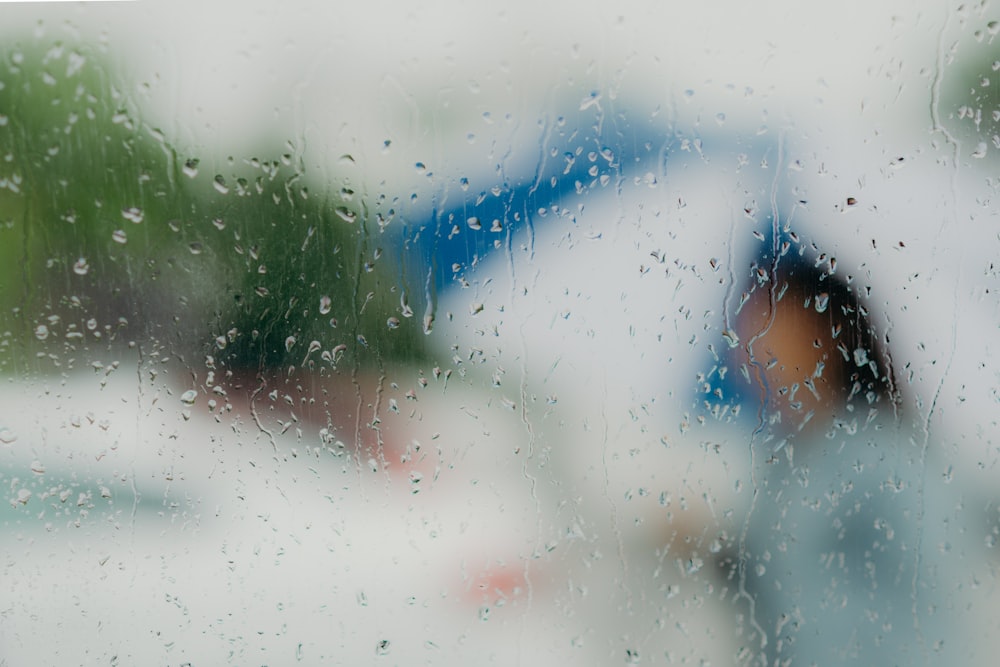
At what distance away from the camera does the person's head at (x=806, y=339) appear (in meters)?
0.84

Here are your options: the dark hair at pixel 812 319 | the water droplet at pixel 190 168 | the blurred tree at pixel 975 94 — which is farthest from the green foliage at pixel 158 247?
the blurred tree at pixel 975 94

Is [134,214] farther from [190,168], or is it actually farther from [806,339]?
[806,339]

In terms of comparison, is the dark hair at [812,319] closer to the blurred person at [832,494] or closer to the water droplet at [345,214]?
the blurred person at [832,494]

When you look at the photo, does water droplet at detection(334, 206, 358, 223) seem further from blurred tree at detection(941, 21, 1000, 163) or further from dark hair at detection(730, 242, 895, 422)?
blurred tree at detection(941, 21, 1000, 163)

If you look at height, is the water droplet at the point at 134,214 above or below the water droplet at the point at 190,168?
below

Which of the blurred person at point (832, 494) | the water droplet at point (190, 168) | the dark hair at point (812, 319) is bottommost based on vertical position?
the blurred person at point (832, 494)

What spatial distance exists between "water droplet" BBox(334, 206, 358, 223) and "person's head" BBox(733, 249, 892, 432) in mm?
456

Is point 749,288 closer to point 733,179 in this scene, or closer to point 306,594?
point 733,179

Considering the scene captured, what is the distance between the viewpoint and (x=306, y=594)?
85 cm

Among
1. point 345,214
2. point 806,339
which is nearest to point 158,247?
point 345,214

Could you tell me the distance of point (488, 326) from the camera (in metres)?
0.83

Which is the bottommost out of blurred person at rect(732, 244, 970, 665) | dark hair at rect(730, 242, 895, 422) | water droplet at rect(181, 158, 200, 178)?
blurred person at rect(732, 244, 970, 665)

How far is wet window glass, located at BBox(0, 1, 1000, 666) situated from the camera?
809 millimetres

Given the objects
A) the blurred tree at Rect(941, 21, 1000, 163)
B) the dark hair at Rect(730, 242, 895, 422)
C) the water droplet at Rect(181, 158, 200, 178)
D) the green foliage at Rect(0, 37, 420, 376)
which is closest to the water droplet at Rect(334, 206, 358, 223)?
the green foliage at Rect(0, 37, 420, 376)
